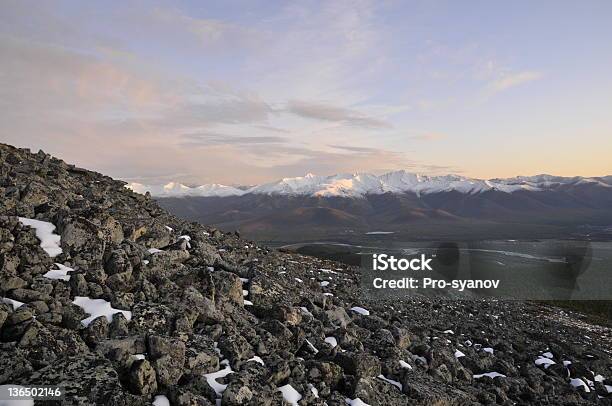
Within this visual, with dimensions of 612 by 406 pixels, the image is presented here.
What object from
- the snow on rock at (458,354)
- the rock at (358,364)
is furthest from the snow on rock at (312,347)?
the snow on rock at (458,354)

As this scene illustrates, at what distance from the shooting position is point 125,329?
11.2 m

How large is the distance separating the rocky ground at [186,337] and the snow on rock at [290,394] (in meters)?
0.04

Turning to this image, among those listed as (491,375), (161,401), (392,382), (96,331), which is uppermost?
(96,331)

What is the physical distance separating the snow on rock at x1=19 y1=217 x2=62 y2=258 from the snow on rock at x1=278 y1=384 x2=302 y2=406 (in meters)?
9.33

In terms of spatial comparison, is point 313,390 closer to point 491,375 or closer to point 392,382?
point 392,382

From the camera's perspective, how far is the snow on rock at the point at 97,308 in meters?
11.6

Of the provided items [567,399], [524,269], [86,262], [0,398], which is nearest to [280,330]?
[86,262]

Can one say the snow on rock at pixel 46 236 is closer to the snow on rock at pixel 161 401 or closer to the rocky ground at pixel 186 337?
the rocky ground at pixel 186 337

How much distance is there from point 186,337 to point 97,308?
2873 mm

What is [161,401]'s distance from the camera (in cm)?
925

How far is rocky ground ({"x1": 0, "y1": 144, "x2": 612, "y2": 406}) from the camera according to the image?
380 inches

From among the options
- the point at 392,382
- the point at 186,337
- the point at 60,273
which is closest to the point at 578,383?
the point at 392,382

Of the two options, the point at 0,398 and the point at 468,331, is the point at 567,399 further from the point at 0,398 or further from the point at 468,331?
the point at 0,398

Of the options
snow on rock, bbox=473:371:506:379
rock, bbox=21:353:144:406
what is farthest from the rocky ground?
snow on rock, bbox=473:371:506:379
